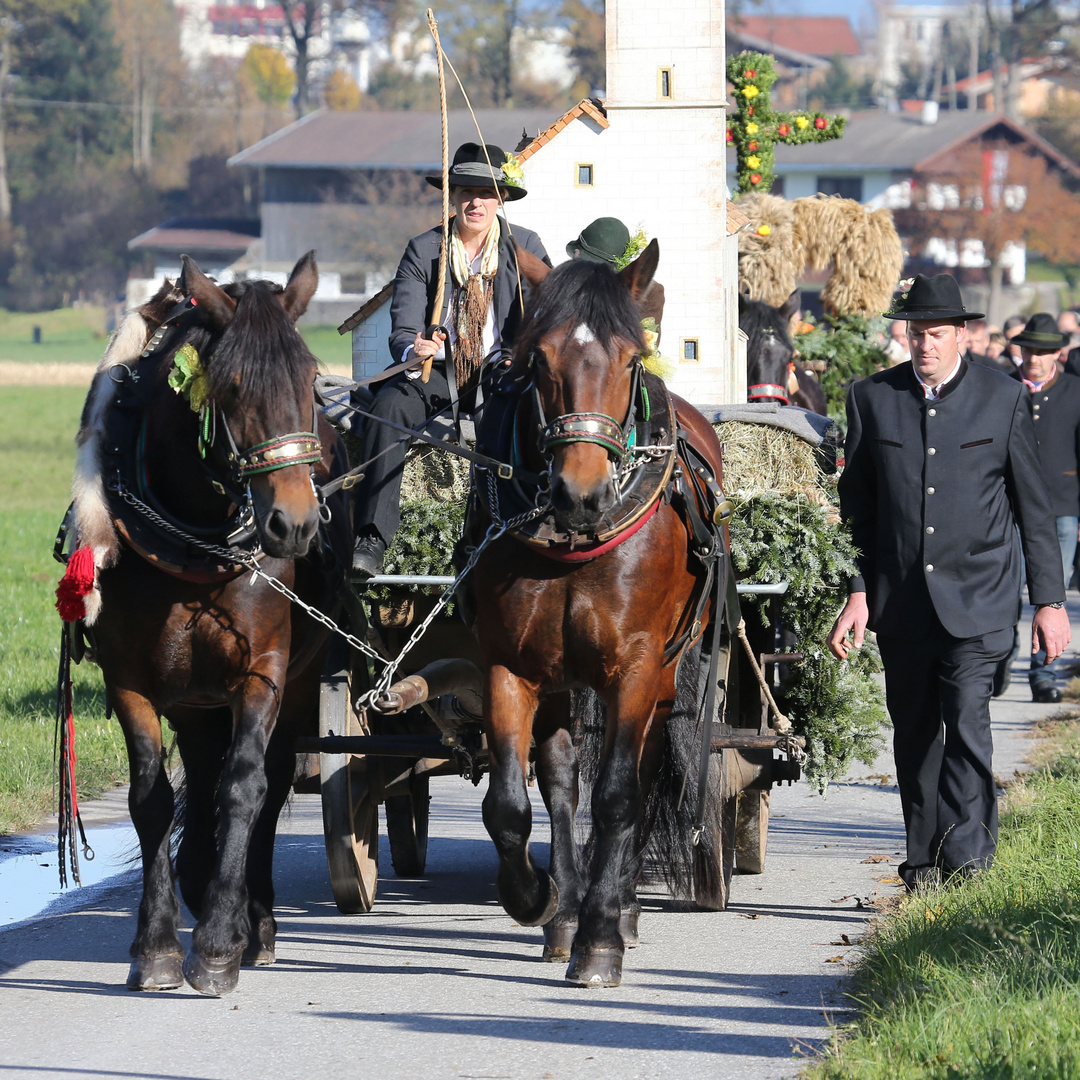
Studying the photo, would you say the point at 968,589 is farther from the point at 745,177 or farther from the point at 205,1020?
the point at 745,177

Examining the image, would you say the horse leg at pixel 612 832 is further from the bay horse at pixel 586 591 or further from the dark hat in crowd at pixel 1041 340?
the dark hat in crowd at pixel 1041 340

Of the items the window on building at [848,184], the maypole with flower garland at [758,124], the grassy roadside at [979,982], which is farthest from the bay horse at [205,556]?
the window on building at [848,184]

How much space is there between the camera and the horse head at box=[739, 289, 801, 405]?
11266mm

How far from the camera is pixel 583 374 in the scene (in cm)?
534

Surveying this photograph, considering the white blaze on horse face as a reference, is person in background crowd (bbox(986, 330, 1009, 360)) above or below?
below

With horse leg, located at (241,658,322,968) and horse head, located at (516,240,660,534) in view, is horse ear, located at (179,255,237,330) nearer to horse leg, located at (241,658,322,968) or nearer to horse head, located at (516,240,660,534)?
horse head, located at (516,240,660,534)

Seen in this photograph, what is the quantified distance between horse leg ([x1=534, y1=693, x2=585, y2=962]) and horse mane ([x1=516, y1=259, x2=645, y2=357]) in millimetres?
1374

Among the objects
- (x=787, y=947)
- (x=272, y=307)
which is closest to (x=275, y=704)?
(x=272, y=307)

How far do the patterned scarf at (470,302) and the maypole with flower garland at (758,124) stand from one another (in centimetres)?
745

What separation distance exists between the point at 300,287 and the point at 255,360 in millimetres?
469

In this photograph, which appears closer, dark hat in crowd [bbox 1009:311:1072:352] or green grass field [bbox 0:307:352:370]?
dark hat in crowd [bbox 1009:311:1072:352]

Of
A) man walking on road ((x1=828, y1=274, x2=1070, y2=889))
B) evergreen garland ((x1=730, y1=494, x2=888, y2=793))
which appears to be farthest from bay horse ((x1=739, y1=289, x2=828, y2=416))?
man walking on road ((x1=828, y1=274, x2=1070, y2=889))

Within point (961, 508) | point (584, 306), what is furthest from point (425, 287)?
point (961, 508)

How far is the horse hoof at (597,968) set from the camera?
18.2ft
